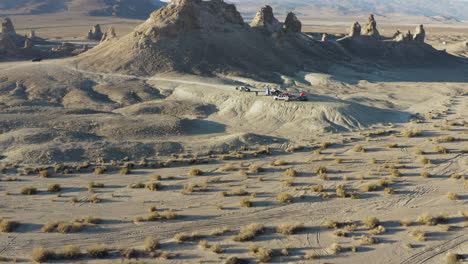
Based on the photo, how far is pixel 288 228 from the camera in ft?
54.1

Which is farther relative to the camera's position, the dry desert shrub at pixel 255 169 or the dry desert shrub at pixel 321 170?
the dry desert shrub at pixel 255 169

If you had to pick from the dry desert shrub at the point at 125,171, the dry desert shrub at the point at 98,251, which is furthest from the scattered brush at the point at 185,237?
the dry desert shrub at the point at 125,171

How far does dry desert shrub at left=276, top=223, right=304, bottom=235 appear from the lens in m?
16.5

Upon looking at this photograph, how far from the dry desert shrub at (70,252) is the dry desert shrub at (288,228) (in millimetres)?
9033

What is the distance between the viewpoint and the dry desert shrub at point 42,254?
14.0 m

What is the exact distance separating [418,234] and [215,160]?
15977mm

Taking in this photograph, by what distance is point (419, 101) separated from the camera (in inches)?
2122

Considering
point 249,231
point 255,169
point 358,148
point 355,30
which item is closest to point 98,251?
point 249,231

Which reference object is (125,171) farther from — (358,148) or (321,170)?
(358,148)

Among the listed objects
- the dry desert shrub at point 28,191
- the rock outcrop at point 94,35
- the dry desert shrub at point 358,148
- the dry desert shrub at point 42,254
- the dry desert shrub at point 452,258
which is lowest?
the dry desert shrub at point 28,191

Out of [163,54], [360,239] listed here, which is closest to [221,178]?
[360,239]

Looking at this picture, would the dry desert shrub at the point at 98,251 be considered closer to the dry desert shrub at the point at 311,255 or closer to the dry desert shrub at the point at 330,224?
the dry desert shrub at the point at 311,255

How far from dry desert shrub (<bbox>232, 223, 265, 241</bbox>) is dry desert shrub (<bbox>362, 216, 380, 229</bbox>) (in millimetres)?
5248

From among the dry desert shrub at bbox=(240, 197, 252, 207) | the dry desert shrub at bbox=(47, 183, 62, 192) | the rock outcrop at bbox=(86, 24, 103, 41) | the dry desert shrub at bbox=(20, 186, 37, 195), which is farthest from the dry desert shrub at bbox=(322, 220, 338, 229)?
the rock outcrop at bbox=(86, 24, 103, 41)
